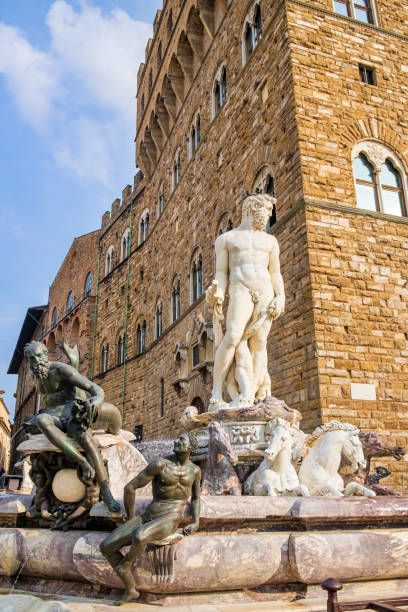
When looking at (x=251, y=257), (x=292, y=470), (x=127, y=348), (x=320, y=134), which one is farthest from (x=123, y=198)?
(x=292, y=470)

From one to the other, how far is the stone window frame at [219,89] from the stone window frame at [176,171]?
411 cm

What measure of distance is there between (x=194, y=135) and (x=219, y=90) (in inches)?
97.4

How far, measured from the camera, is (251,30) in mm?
12875

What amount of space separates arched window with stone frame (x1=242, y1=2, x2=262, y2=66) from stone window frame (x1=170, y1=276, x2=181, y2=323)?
763cm

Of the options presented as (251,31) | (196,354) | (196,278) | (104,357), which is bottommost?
(196,354)

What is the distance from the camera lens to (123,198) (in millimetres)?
29359

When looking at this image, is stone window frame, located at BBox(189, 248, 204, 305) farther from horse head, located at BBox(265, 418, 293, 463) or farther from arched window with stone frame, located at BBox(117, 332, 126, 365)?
horse head, located at BBox(265, 418, 293, 463)

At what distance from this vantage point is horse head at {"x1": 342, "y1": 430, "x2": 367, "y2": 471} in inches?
178

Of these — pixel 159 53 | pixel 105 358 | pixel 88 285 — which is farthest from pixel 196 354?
pixel 88 285

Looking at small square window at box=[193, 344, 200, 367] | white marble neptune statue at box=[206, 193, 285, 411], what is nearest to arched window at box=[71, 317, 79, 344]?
small square window at box=[193, 344, 200, 367]

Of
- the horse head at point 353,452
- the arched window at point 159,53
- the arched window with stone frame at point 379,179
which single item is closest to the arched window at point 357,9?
the arched window with stone frame at point 379,179

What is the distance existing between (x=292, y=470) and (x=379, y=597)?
1.43 metres

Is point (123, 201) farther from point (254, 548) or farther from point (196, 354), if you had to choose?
point (254, 548)

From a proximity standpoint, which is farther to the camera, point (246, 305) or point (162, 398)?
point (162, 398)
